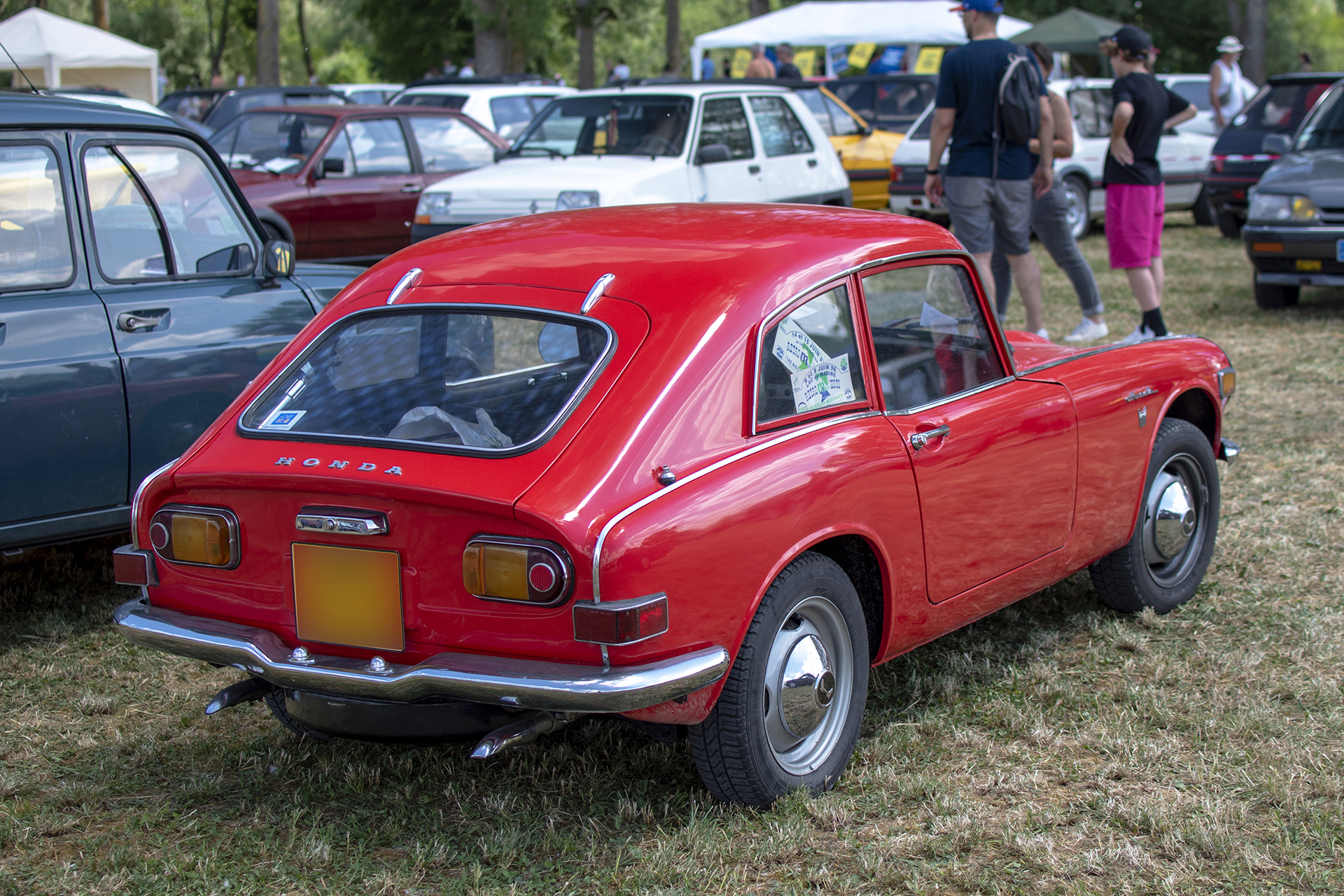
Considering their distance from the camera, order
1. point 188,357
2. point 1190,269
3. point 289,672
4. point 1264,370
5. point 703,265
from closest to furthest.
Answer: point 289,672
point 703,265
point 188,357
point 1264,370
point 1190,269

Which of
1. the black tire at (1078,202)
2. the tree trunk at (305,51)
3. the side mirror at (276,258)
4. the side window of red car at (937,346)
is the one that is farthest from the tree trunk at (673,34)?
the side window of red car at (937,346)

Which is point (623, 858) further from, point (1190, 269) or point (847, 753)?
point (1190, 269)

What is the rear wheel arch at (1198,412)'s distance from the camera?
4.74 meters

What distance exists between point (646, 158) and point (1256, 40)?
21351mm

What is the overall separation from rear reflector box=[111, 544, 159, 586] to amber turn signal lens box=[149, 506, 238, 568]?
1.9 inches

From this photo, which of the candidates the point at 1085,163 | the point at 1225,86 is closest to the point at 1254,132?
the point at 1085,163

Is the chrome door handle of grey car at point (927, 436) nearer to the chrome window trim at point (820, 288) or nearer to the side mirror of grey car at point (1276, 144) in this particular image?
the chrome window trim at point (820, 288)

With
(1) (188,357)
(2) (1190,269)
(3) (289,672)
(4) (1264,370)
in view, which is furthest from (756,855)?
(2) (1190,269)

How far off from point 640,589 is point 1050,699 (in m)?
1.74

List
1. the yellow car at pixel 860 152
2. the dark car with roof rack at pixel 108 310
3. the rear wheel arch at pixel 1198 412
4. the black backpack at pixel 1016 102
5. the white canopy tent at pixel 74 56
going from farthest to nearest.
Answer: the white canopy tent at pixel 74 56 < the yellow car at pixel 860 152 < the black backpack at pixel 1016 102 < the rear wheel arch at pixel 1198 412 < the dark car with roof rack at pixel 108 310

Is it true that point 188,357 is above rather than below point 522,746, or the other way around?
above

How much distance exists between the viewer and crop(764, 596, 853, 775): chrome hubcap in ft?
10.3

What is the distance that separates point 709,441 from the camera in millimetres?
2990

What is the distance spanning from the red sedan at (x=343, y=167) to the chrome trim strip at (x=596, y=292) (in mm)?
7321
